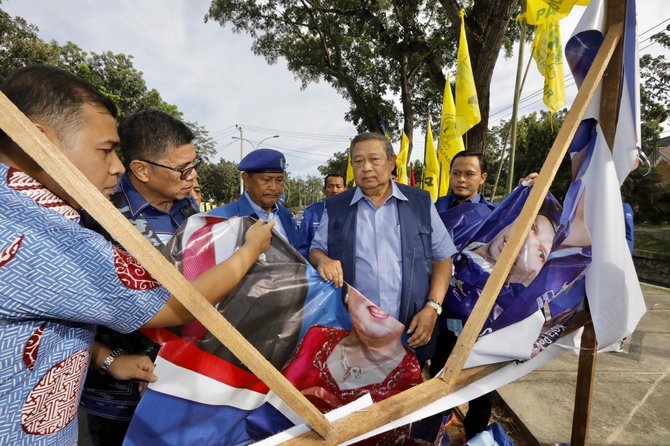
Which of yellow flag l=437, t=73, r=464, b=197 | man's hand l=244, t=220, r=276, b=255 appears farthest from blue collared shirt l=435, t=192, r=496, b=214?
yellow flag l=437, t=73, r=464, b=197

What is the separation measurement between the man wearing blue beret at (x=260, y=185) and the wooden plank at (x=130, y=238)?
1.70m

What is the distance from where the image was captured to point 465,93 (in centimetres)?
516

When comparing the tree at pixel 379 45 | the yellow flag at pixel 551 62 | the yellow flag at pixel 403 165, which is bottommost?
the yellow flag at pixel 403 165

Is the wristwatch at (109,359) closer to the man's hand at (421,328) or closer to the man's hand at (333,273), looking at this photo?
the man's hand at (333,273)

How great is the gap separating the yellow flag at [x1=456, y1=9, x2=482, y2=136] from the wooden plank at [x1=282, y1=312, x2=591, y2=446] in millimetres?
4705

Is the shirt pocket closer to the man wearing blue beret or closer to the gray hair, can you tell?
the gray hair

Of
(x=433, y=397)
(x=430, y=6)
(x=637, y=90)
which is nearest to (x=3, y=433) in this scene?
(x=433, y=397)

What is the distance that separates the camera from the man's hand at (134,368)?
1.15m

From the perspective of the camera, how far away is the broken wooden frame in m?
0.64

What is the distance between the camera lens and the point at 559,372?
3170 millimetres

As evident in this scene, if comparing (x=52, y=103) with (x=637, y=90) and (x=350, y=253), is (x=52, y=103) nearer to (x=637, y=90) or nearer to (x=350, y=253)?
(x=350, y=253)

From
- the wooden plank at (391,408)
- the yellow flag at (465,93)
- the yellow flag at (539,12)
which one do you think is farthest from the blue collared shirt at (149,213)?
the yellow flag at (465,93)

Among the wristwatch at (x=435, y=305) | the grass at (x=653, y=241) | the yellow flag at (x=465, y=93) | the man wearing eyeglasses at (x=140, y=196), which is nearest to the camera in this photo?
the man wearing eyeglasses at (x=140, y=196)

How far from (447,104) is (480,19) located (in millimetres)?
1399
